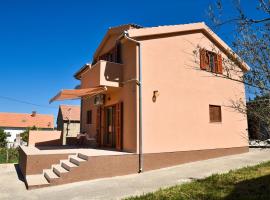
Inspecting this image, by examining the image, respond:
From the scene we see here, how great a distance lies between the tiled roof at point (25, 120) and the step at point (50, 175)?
82959 millimetres

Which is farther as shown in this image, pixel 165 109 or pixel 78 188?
pixel 165 109

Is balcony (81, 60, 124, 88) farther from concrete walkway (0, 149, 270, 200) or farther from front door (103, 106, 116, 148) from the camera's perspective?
concrete walkway (0, 149, 270, 200)

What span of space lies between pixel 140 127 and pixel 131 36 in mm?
6291

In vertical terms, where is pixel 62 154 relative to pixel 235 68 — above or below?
below

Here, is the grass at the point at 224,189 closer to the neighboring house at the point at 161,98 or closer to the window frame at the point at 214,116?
the neighboring house at the point at 161,98

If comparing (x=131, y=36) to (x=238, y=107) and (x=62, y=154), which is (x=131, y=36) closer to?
(x=62, y=154)

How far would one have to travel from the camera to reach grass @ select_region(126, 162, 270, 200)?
1066 centimetres

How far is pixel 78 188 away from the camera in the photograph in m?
13.5

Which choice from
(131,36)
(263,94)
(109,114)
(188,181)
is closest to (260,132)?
(263,94)

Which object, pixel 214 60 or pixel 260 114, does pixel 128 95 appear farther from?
pixel 260 114

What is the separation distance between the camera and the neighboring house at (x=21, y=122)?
92.8 metres

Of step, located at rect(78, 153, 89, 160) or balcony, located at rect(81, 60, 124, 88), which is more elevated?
balcony, located at rect(81, 60, 124, 88)

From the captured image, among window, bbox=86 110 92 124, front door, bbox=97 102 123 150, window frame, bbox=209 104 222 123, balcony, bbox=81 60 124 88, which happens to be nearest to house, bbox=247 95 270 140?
balcony, bbox=81 60 124 88

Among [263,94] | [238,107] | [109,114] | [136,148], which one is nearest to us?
[263,94]
